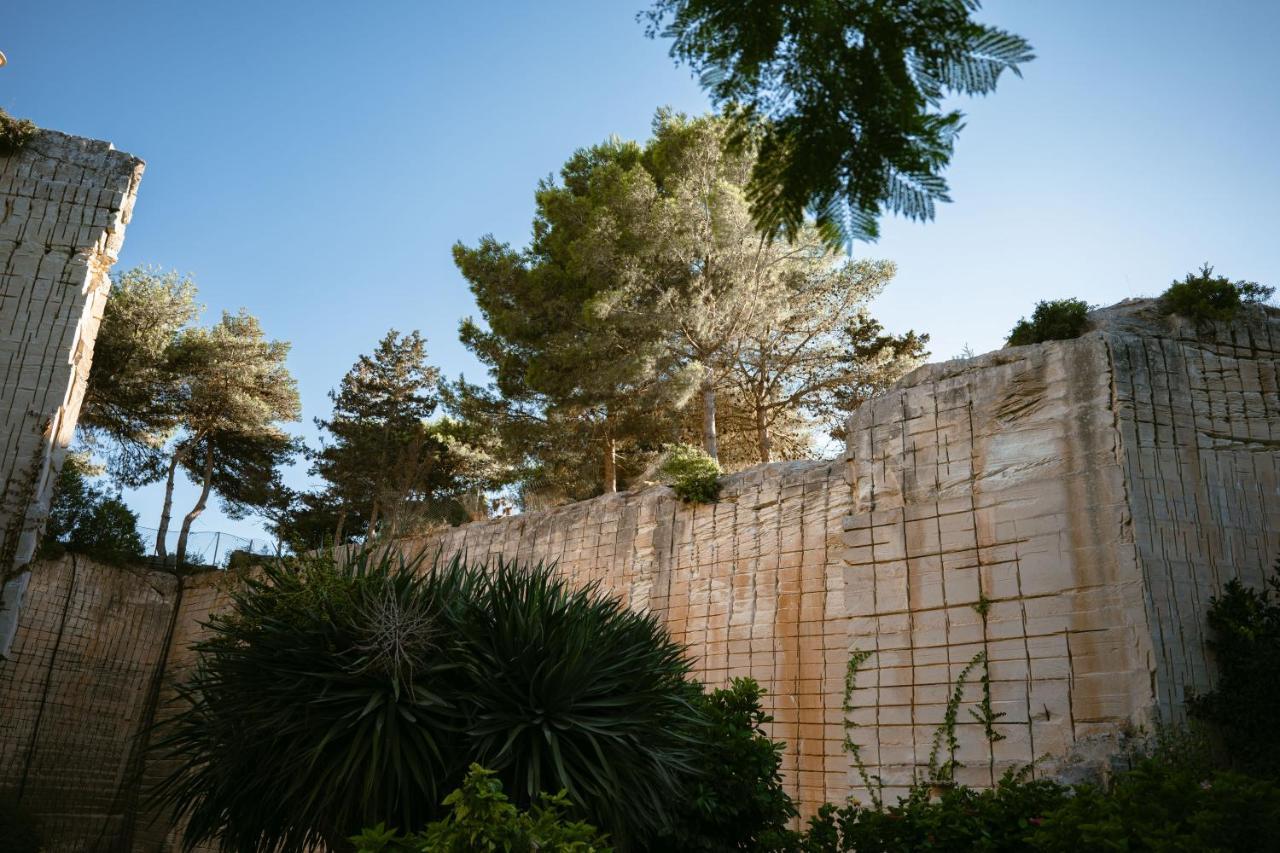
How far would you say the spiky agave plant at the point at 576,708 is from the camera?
18.9ft

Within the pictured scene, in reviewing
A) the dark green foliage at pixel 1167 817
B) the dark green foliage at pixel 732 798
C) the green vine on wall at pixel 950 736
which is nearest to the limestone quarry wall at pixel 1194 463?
the green vine on wall at pixel 950 736

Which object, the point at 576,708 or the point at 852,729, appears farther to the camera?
the point at 852,729

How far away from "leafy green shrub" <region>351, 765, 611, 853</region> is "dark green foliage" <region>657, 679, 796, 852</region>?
6.12 ft

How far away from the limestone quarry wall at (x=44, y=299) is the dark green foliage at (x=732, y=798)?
6353 millimetres

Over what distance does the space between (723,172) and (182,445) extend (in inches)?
549

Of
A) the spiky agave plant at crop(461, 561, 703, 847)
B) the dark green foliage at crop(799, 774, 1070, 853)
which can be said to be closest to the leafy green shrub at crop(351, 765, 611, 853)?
the spiky agave plant at crop(461, 561, 703, 847)

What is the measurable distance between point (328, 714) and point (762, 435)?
1261cm

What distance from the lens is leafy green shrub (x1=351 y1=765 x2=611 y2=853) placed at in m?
4.36

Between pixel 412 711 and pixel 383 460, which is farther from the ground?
pixel 383 460

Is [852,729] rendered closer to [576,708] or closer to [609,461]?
[576,708]

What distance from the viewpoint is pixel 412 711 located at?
5871 millimetres

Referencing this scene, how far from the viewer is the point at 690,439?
1894 cm

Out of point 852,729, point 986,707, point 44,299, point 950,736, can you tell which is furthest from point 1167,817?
point 44,299

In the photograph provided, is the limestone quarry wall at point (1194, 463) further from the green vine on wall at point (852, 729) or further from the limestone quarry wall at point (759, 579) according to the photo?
the limestone quarry wall at point (759, 579)
